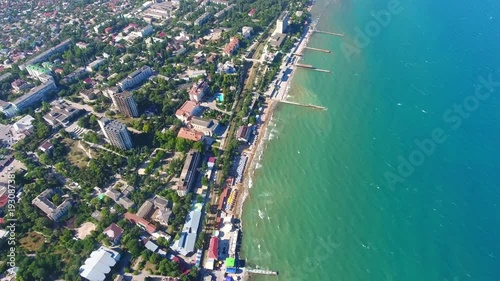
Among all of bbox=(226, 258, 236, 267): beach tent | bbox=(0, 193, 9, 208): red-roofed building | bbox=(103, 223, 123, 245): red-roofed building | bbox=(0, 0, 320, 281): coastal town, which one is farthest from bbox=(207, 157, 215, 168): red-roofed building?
bbox=(0, 193, 9, 208): red-roofed building

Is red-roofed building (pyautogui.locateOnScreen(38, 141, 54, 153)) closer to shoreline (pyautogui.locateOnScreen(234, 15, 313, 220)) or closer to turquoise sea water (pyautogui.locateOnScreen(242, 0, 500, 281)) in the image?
shoreline (pyautogui.locateOnScreen(234, 15, 313, 220))

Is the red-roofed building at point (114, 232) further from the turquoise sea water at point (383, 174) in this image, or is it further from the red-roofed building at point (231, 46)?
the red-roofed building at point (231, 46)

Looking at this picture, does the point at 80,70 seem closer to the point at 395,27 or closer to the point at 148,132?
the point at 148,132

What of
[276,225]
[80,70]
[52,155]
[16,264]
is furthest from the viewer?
[80,70]

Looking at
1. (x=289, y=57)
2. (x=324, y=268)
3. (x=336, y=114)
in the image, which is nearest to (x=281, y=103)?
(x=336, y=114)

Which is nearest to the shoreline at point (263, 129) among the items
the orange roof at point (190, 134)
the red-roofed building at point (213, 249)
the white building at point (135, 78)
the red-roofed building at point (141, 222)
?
the red-roofed building at point (213, 249)
